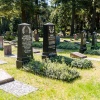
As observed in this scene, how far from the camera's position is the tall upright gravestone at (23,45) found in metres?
10.2

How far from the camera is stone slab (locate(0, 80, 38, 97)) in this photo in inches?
269

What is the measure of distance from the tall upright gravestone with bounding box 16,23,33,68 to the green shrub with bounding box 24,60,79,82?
3.15 feet

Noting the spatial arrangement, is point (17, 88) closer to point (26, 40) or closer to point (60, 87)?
point (60, 87)

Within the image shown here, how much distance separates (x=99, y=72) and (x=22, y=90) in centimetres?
399

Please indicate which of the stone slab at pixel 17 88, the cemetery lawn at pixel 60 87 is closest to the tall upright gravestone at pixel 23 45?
the cemetery lawn at pixel 60 87

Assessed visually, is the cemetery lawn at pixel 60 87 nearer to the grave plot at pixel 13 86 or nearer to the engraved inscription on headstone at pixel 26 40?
the grave plot at pixel 13 86

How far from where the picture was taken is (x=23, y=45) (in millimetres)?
10344

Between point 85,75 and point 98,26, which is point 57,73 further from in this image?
point 98,26

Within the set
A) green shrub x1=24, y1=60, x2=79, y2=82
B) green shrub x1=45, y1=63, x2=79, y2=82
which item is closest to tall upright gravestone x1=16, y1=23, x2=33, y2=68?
green shrub x1=24, y1=60, x2=79, y2=82

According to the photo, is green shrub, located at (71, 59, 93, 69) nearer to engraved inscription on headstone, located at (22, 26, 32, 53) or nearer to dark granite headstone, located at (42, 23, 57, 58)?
dark granite headstone, located at (42, 23, 57, 58)

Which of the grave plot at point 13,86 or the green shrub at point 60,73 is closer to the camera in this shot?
the grave plot at point 13,86

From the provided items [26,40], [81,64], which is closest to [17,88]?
[26,40]

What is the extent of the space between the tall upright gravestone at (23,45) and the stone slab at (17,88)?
100 inches

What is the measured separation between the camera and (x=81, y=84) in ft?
25.4
